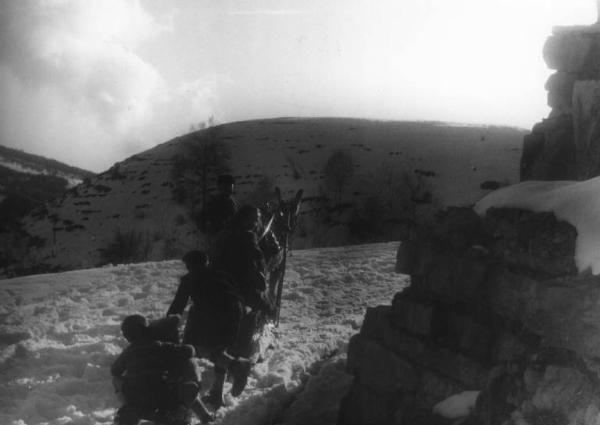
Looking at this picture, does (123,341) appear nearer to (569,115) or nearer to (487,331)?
(487,331)

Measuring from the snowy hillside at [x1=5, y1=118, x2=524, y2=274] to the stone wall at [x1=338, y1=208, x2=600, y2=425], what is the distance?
26.3 meters

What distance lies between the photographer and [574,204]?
5410 millimetres

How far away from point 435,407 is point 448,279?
1.24 meters

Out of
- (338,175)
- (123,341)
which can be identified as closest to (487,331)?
(123,341)

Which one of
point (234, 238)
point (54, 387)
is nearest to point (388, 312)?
point (234, 238)

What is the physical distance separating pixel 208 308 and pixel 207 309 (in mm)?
15

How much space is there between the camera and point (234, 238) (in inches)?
283

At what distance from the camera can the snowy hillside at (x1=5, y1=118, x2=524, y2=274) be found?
140 ft

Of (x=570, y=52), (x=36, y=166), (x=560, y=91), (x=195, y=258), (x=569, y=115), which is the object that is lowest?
(x=36, y=166)

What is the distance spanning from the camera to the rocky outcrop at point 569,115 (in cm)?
707

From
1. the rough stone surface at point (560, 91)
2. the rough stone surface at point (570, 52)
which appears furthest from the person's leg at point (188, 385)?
the rough stone surface at point (570, 52)

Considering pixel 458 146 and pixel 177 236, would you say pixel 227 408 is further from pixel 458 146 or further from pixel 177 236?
pixel 458 146

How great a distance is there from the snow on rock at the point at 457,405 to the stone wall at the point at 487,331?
8 centimetres

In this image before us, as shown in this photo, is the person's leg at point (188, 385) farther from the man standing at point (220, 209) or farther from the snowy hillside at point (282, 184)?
the snowy hillside at point (282, 184)
